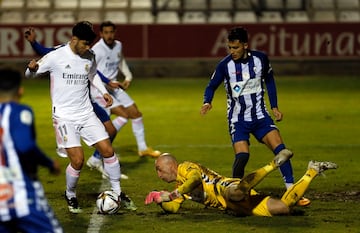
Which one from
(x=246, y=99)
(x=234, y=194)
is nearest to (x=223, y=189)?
(x=234, y=194)

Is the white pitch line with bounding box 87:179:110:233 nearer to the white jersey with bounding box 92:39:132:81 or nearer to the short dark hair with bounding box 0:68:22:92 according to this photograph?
the short dark hair with bounding box 0:68:22:92

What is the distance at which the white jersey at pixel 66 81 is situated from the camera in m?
10.7

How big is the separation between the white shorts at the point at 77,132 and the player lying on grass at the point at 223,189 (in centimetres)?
94

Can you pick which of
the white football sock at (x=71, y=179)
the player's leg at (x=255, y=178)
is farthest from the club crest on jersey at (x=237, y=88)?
the white football sock at (x=71, y=179)

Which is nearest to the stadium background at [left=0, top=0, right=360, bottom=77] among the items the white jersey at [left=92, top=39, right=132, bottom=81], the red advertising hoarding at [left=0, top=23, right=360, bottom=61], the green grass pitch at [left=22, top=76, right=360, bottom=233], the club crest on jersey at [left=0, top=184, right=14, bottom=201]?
the red advertising hoarding at [left=0, top=23, right=360, bottom=61]

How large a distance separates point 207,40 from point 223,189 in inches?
699

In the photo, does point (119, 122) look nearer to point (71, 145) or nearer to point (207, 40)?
point (71, 145)

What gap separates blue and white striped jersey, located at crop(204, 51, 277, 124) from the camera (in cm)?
1109

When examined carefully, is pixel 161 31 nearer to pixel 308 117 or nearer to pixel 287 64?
pixel 287 64

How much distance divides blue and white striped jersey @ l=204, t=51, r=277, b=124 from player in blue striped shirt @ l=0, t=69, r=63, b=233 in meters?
4.52

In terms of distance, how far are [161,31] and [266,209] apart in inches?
700

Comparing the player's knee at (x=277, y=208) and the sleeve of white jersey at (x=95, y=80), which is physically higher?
the sleeve of white jersey at (x=95, y=80)

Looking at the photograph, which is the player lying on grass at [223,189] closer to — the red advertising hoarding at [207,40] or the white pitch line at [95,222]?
the white pitch line at [95,222]

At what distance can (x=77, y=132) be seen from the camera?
10.8 m
